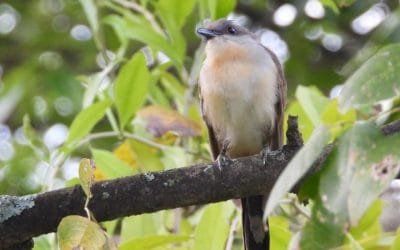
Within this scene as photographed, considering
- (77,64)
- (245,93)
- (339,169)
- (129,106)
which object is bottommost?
(77,64)

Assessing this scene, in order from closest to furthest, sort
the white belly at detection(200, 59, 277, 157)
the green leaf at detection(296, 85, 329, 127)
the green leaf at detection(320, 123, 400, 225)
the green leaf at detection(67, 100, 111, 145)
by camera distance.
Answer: the green leaf at detection(320, 123, 400, 225), the green leaf at detection(67, 100, 111, 145), the green leaf at detection(296, 85, 329, 127), the white belly at detection(200, 59, 277, 157)

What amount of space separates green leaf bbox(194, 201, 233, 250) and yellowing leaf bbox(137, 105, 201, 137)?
0.62 meters

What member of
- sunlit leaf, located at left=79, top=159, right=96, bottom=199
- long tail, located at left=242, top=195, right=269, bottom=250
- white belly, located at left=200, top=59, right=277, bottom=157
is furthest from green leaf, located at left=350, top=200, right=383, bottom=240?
sunlit leaf, located at left=79, top=159, right=96, bottom=199

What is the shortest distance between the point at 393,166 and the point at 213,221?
124 centimetres

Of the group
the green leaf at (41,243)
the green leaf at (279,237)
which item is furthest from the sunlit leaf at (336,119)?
the green leaf at (41,243)

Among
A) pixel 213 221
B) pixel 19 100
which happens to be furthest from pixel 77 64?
pixel 213 221

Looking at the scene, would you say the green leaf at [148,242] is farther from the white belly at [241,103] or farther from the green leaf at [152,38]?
the white belly at [241,103]

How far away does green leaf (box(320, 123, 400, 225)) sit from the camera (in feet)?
4.69

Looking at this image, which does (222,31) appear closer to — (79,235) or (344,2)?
(344,2)

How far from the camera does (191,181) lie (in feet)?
7.66

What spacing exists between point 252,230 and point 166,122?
50 cm

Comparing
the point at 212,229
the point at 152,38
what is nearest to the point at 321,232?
the point at 212,229

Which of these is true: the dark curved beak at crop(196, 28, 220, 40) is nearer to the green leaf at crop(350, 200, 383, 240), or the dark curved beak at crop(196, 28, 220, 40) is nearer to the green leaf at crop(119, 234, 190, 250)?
the green leaf at crop(350, 200, 383, 240)

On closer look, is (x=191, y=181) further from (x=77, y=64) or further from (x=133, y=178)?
(x=77, y=64)
